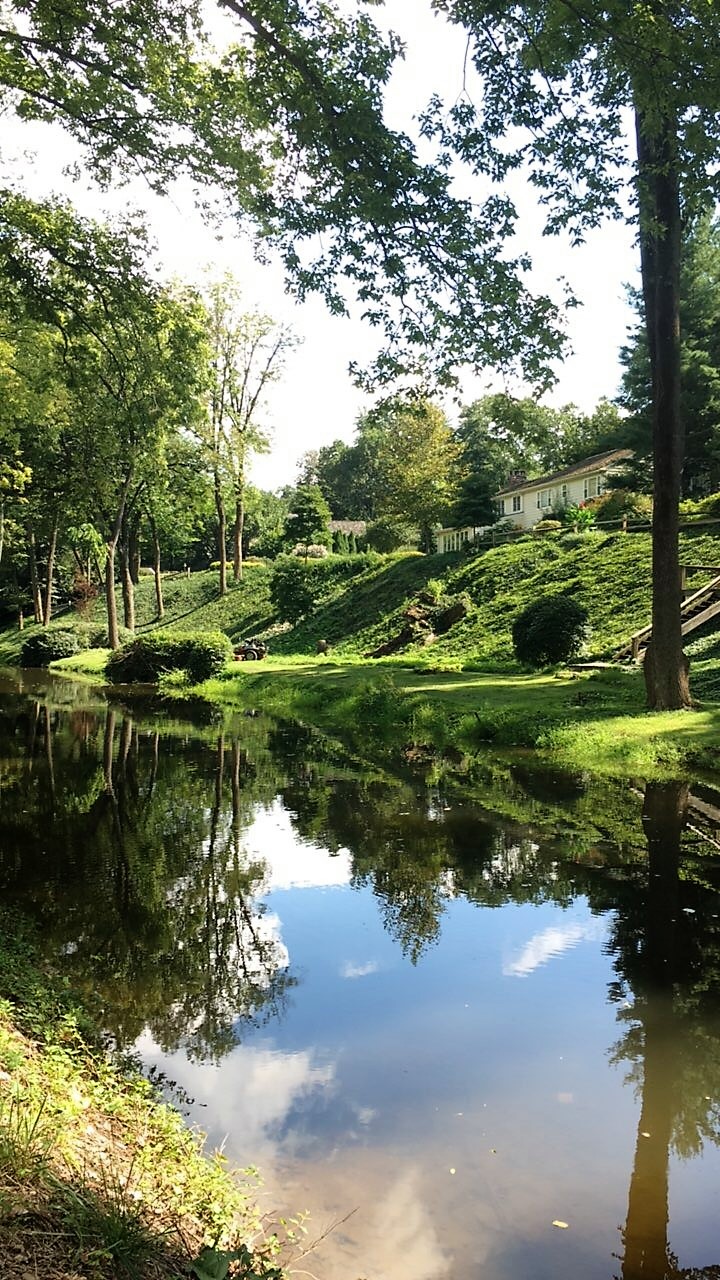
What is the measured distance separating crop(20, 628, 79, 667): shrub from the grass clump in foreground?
36.8 metres

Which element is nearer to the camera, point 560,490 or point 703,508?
point 703,508

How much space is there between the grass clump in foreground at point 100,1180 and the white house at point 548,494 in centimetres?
3982

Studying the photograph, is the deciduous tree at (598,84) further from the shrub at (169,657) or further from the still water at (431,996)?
the shrub at (169,657)

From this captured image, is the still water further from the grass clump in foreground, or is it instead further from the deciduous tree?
the deciduous tree

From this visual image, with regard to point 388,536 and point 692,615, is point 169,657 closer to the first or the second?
point 692,615

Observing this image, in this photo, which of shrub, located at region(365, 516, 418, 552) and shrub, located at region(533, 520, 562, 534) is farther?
shrub, located at region(365, 516, 418, 552)

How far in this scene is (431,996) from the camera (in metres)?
5.80

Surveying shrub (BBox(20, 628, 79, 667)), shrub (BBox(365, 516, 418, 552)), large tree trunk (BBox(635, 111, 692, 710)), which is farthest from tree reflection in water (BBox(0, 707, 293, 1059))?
shrub (BBox(365, 516, 418, 552))

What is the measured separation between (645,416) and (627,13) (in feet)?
111

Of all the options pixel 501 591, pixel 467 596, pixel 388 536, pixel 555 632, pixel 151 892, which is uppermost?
pixel 388 536

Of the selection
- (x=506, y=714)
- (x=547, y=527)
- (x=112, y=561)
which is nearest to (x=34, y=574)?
(x=112, y=561)

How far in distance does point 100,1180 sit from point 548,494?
51.6 meters

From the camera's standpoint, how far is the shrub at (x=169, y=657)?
92.7 ft

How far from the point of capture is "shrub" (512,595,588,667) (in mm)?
22094
